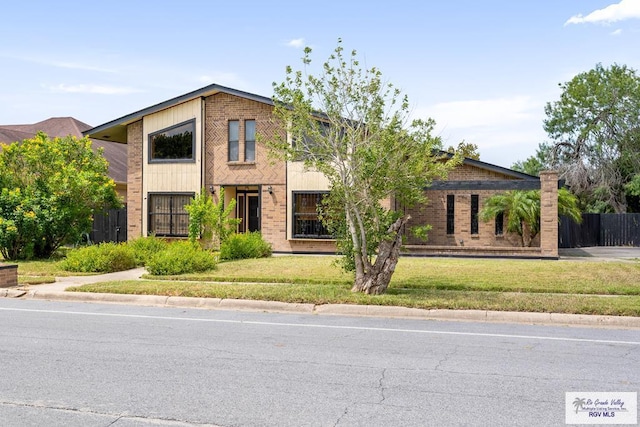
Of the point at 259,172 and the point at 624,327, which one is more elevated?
the point at 259,172

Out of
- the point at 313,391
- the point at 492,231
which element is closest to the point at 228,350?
the point at 313,391

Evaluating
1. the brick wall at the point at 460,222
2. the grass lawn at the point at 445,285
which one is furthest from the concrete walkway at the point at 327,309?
the brick wall at the point at 460,222

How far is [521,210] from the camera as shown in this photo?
75.2 ft

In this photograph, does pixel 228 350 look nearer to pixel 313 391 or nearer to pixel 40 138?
pixel 313 391

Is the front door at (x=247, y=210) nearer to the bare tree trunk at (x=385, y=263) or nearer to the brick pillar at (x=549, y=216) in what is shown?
the brick pillar at (x=549, y=216)

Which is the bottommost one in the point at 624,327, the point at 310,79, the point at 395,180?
the point at 624,327

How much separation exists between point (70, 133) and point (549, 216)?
26885mm

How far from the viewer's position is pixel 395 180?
11.9 meters

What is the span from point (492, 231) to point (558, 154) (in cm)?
1768

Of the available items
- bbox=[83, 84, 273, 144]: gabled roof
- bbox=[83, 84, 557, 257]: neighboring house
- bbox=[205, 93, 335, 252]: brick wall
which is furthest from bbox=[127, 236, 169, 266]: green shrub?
bbox=[83, 84, 273, 144]: gabled roof

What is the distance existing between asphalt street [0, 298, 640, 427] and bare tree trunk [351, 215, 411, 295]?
1870mm

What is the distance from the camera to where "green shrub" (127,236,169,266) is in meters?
18.8

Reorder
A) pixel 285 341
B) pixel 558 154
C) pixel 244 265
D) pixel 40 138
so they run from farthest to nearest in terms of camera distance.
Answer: pixel 558 154 < pixel 40 138 < pixel 244 265 < pixel 285 341

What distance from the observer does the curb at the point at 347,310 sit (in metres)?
10.1
